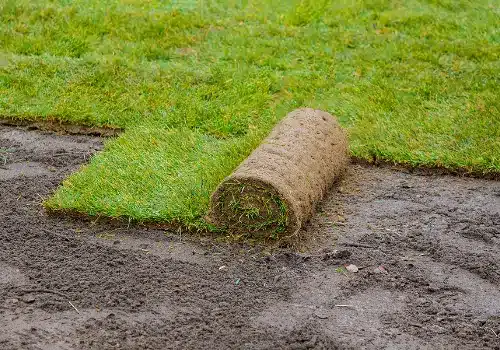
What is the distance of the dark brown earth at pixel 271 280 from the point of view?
4.16 m

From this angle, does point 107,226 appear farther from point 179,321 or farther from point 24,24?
point 24,24

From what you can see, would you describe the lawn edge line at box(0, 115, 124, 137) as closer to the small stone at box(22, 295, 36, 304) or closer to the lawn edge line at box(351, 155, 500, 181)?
the lawn edge line at box(351, 155, 500, 181)

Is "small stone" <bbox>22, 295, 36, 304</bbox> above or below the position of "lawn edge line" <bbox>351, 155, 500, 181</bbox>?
below

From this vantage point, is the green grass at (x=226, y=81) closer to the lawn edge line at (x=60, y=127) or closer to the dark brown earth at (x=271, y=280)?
the lawn edge line at (x=60, y=127)

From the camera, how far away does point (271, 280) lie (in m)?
4.69

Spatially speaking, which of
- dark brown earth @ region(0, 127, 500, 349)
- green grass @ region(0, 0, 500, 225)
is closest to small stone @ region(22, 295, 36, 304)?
dark brown earth @ region(0, 127, 500, 349)

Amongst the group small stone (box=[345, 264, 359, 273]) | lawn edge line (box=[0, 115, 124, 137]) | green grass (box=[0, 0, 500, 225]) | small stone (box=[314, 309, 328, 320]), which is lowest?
lawn edge line (box=[0, 115, 124, 137])

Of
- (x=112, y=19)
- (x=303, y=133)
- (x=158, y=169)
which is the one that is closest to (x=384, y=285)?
(x=303, y=133)

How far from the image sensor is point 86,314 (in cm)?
432

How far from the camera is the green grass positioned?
610cm

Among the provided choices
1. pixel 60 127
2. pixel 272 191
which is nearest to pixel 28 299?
pixel 272 191

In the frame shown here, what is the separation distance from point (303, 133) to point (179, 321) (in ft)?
6.42

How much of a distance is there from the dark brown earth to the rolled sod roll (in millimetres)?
163

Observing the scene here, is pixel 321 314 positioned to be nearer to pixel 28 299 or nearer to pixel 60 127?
pixel 28 299
